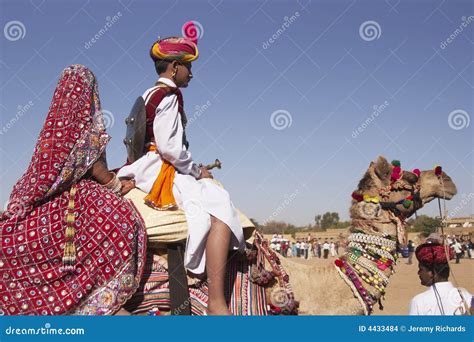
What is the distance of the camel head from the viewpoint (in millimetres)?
5168

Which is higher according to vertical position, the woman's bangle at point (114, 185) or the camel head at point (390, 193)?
the camel head at point (390, 193)

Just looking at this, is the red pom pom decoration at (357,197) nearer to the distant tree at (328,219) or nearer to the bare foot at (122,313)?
the bare foot at (122,313)

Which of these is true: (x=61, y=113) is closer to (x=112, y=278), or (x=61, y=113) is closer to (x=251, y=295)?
(x=112, y=278)

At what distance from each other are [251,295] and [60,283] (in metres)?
1.56

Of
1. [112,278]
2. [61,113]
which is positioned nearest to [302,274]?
[112,278]

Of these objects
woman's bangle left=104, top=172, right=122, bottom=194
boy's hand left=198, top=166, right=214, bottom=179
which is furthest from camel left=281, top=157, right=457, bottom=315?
woman's bangle left=104, top=172, right=122, bottom=194

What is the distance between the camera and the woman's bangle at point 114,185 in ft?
15.0

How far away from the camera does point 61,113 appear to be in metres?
4.41

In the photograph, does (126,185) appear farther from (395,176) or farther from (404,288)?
(404,288)

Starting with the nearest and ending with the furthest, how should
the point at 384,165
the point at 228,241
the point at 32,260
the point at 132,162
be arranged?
the point at 32,260 < the point at 228,241 < the point at 132,162 < the point at 384,165

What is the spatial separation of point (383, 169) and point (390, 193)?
238 millimetres

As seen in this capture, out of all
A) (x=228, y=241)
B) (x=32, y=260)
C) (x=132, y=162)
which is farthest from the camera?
(x=132, y=162)

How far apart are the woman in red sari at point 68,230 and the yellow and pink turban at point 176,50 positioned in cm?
73
